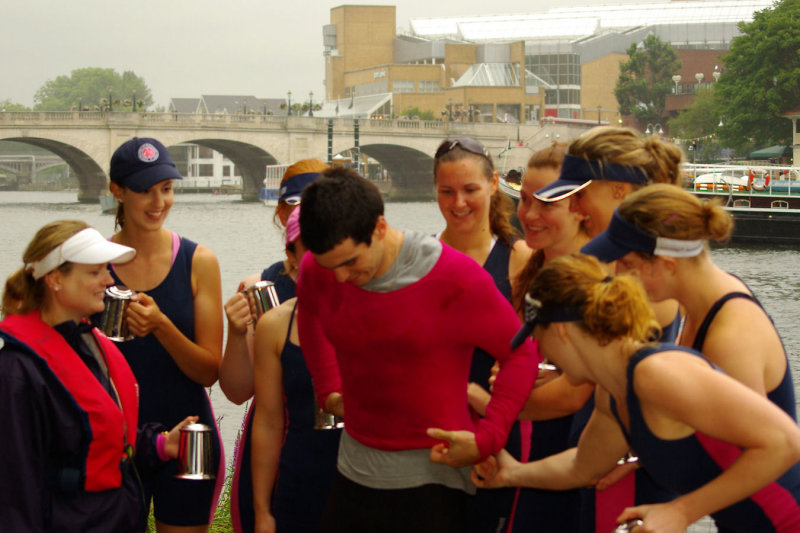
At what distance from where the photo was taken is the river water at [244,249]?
17250mm

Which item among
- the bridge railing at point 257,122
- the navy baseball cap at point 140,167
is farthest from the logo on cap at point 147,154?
the bridge railing at point 257,122

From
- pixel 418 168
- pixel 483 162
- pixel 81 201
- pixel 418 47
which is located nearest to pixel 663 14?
pixel 418 47

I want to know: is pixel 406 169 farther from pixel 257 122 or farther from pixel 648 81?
pixel 648 81

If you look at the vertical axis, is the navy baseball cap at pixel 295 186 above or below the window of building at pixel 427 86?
below

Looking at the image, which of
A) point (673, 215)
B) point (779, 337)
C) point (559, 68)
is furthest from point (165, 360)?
point (559, 68)

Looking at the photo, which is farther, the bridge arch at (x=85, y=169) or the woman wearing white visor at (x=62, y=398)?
the bridge arch at (x=85, y=169)

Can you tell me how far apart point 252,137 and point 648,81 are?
3459cm

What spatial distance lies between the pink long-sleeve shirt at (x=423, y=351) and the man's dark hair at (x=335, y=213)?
20 centimetres

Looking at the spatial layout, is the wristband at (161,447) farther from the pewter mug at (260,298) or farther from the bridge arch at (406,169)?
the bridge arch at (406,169)

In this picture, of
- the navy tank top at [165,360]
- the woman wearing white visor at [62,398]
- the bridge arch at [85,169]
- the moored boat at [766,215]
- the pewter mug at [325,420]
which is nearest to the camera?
the woman wearing white visor at [62,398]

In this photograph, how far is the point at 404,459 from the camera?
8.28 feet

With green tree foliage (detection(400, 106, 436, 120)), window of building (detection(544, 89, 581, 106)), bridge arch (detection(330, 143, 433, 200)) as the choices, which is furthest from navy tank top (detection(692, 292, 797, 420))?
window of building (detection(544, 89, 581, 106))

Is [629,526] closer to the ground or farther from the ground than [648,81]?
closer to the ground

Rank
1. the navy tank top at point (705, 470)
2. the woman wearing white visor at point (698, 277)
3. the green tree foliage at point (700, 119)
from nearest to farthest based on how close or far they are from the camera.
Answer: the navy tank top at point (705, 470), the woman wearing white visor at point (698, 277), the green tree foliage at point (700, 119)
